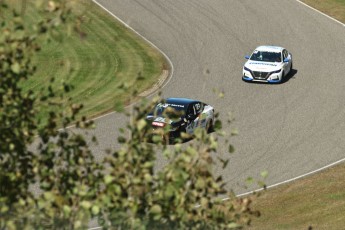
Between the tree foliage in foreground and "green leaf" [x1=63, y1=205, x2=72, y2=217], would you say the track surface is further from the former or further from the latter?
"green leaf" [x1=63, y1=205, x2=72, y2=217]

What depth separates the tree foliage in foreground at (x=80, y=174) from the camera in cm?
838

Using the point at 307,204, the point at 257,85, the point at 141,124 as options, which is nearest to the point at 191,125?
the point at 307,204

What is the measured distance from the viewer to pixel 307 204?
23.1 m

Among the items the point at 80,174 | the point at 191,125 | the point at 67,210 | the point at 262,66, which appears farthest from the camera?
the point at 262,66

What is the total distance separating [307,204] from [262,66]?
1627 cm

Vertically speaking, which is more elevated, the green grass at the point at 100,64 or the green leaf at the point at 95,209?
the green leaf at the point at 95,209

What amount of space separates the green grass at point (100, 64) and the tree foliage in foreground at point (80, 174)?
23.6m

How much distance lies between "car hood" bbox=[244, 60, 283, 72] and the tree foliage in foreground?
29.5 m

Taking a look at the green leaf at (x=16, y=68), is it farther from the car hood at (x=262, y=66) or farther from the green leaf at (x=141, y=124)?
the car hood at (x=262, y=66)

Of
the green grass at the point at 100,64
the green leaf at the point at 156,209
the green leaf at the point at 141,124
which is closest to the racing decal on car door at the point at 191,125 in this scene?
the green grass at the point at 100,64

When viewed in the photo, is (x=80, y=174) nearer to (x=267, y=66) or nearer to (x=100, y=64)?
(x=267, y=66)

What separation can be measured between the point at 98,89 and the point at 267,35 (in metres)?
14.1

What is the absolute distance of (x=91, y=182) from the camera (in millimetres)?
9023

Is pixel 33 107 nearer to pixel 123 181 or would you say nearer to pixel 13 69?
pixel 13 69
